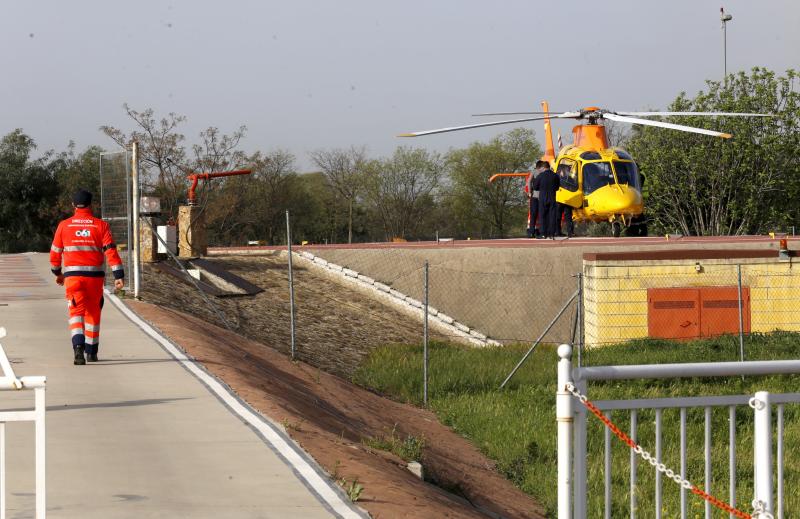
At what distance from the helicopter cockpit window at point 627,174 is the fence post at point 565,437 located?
24422 mm

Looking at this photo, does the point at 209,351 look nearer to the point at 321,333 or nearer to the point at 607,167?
the point at 321,333

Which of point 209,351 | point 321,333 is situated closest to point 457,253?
point 321,333

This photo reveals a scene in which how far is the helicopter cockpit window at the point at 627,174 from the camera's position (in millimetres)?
29172

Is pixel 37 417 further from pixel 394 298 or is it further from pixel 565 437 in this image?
pixel 394 298

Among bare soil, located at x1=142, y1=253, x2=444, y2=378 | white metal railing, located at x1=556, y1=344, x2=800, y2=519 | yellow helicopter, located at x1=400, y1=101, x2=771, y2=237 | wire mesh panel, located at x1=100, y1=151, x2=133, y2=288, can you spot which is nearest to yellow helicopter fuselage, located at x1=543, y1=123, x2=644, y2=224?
yellow helicopter, located at x1=400, y1=101, x2=771, y2=237

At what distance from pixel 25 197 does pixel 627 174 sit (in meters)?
39.5

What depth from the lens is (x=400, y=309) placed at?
26.4 meters

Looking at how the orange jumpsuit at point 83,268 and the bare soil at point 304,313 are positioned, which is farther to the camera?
the bare soil at point 304,313

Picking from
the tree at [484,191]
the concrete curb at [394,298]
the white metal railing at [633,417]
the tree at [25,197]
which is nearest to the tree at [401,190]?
the tree at [484,191]

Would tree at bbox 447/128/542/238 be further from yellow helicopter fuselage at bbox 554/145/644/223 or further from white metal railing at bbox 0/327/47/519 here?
white metal railing at bbox 0/327/47/519

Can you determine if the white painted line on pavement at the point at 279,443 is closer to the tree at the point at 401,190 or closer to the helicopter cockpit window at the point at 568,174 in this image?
the helicopter cockpit window at the point at 568,174

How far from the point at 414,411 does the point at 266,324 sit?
257 inches

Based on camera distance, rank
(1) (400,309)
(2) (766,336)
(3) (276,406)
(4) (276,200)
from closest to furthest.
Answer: (3) (276,406), (2) (766,336), (1) (400,309), (4) (276,200)

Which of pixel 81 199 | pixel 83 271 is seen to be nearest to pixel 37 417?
pixel 83 271
